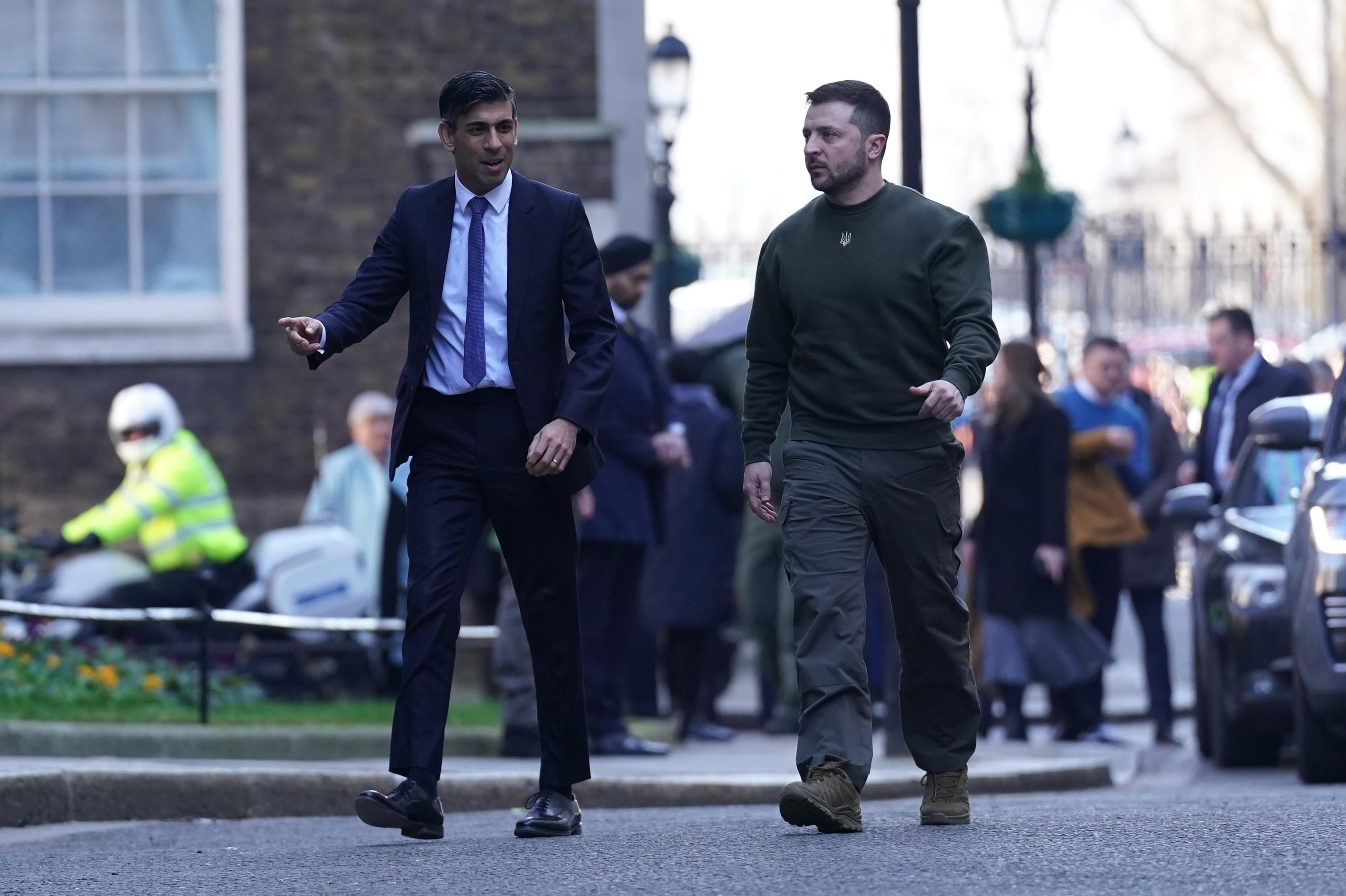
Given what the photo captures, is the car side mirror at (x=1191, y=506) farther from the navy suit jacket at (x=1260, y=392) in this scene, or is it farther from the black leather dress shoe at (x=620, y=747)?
the black leather dress shoe at (x=620, y=747)

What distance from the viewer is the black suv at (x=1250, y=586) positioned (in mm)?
9250

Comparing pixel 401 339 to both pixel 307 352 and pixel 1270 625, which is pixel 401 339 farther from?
pixel 307 352

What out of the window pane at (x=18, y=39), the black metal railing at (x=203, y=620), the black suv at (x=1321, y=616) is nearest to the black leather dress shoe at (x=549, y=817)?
the black metal railing at (x=203, y=620)

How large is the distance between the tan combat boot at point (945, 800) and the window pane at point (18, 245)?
9212 mm

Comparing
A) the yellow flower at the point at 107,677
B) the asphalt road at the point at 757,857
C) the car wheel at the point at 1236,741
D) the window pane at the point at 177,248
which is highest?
the window pane at the point at 177,248

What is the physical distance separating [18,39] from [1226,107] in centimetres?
2818

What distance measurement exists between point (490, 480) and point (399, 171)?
8197 mm

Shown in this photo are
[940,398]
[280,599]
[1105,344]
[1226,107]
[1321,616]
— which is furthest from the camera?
[1226,107]

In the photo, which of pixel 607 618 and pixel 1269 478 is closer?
pixel 607 618

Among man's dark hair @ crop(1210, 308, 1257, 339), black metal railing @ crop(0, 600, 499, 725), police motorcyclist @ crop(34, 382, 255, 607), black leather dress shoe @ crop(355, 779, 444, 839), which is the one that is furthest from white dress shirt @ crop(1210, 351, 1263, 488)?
black leather dress shoe @ crop(355, 779, 444, 839)

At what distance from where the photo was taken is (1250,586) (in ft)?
30.8

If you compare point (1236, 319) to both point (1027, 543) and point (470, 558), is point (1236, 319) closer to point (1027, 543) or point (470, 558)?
point (1027, 543)

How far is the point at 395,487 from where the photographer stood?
12117 millimetres

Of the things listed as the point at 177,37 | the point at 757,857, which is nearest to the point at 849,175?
the point at 757,857
